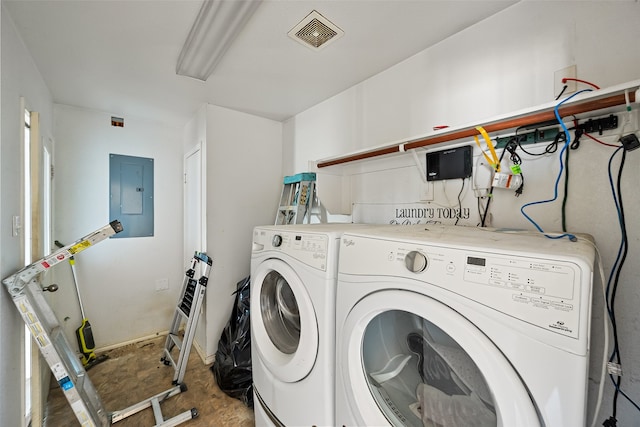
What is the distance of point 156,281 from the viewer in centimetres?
255

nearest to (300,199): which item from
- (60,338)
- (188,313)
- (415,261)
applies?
(188,313)

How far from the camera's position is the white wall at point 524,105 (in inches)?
34.2

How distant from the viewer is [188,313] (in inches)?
75.2

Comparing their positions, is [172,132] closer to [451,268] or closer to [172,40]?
[172,40]

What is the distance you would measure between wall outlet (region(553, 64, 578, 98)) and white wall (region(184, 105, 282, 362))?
211 cm

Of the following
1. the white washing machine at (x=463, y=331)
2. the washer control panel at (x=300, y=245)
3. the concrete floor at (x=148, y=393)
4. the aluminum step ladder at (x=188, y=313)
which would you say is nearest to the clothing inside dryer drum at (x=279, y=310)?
the washer control panel at (x=300, y=245)

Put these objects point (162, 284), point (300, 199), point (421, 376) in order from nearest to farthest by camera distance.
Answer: point (421, 376) → point (300, 199) → point (162, 284)

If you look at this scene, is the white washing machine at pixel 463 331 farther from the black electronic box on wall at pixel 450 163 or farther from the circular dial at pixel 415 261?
the black electronic box on wall at pixel 450 163

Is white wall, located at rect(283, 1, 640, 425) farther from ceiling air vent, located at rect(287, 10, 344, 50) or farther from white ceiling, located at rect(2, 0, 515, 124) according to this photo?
ceiling air vent, located at rect(287, 10, 344, 50)

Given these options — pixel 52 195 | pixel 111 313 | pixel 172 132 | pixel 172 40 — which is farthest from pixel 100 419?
pixel 172 132

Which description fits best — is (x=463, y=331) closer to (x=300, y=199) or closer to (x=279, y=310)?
(x=279, y=310)

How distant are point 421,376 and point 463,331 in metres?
0.36

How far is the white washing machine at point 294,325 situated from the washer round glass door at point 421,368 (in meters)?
0.14

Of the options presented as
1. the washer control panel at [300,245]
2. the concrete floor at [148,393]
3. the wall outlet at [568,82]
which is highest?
the wall outlet at [568,82]
